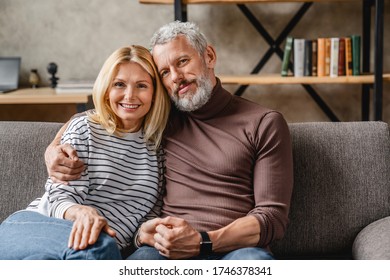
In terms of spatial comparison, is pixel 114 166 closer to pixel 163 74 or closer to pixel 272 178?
pixel 163 74

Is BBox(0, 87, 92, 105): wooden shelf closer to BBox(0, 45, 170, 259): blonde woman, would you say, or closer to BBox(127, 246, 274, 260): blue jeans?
BBox(0, 45, 170, 259): blonde woman

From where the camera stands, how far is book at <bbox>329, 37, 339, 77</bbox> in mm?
2789

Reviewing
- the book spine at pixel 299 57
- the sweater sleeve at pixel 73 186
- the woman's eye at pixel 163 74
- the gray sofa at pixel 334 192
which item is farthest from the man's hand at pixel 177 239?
the book spine at pixel 299 57

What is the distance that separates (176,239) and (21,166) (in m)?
0.62

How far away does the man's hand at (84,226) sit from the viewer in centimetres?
129

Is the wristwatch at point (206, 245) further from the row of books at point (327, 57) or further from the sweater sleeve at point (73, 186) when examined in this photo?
the row of books at point (327, 57)

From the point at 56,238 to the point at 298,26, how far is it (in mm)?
2168

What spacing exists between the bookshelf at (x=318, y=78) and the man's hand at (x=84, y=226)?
5.13 feet

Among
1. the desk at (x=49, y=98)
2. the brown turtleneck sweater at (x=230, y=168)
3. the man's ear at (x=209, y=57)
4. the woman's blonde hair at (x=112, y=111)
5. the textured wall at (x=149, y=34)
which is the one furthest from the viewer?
the textured wall at (x=149, y=34)

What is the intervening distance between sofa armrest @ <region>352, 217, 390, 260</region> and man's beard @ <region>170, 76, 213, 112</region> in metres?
0.59

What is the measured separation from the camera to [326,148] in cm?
165

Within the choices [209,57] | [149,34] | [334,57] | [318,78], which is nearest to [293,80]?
[318,78]

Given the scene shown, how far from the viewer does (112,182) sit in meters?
1.54
